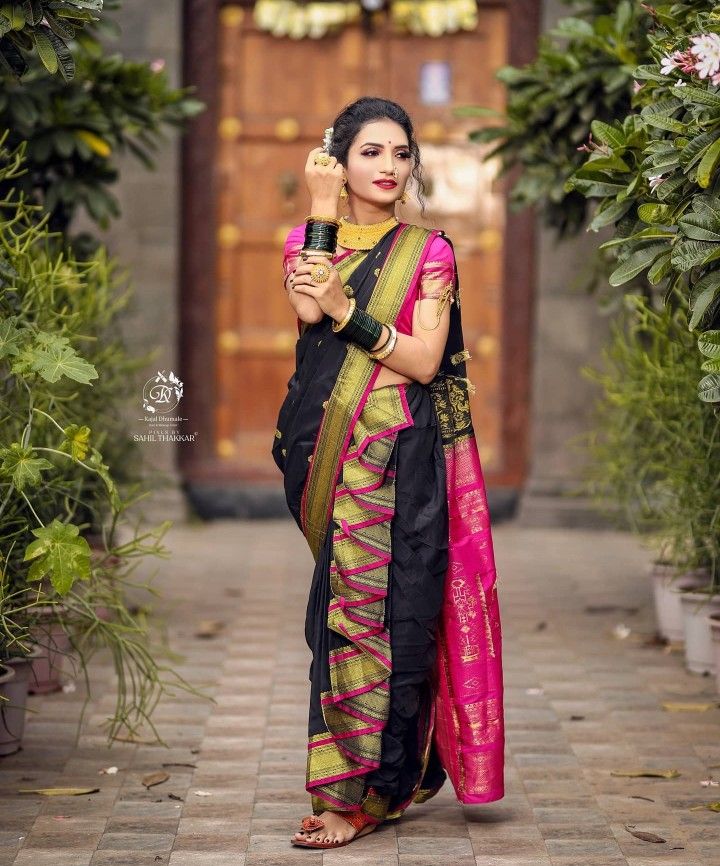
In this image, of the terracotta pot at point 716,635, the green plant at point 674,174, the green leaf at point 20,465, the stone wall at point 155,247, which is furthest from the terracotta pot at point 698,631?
the stone wall at point 155,247

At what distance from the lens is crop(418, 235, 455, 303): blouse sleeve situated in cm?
378

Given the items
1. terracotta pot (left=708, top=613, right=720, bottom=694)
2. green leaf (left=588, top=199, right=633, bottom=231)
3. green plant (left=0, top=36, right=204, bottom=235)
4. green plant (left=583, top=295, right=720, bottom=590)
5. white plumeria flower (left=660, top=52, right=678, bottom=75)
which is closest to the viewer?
white plumeria flower (left=660, top=52, right=678, bottom=75)

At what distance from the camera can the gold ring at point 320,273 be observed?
365 cm

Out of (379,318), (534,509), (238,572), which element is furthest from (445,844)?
(534,509)

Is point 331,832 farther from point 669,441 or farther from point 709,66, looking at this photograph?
point 669,441

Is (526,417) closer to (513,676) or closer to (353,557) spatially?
(513,676)

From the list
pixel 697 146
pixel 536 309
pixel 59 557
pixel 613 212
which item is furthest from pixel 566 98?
pixel 536 309

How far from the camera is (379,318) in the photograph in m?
3.76

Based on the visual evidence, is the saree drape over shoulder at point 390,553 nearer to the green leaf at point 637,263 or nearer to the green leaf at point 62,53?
the green leaf at point 637,263

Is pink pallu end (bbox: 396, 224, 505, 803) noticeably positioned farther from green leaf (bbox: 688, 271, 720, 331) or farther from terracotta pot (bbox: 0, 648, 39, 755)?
terracotta pot (bbox: 0, 648, 39, 755)

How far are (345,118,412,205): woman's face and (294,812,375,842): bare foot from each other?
150 cm

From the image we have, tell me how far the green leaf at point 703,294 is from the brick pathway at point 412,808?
1296 millimetres

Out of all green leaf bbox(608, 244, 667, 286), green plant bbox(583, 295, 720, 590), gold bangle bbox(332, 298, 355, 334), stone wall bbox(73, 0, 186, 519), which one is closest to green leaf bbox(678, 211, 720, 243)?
green leaf bbox(608, 244, 667, 286)

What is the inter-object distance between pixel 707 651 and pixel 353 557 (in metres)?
2.38
